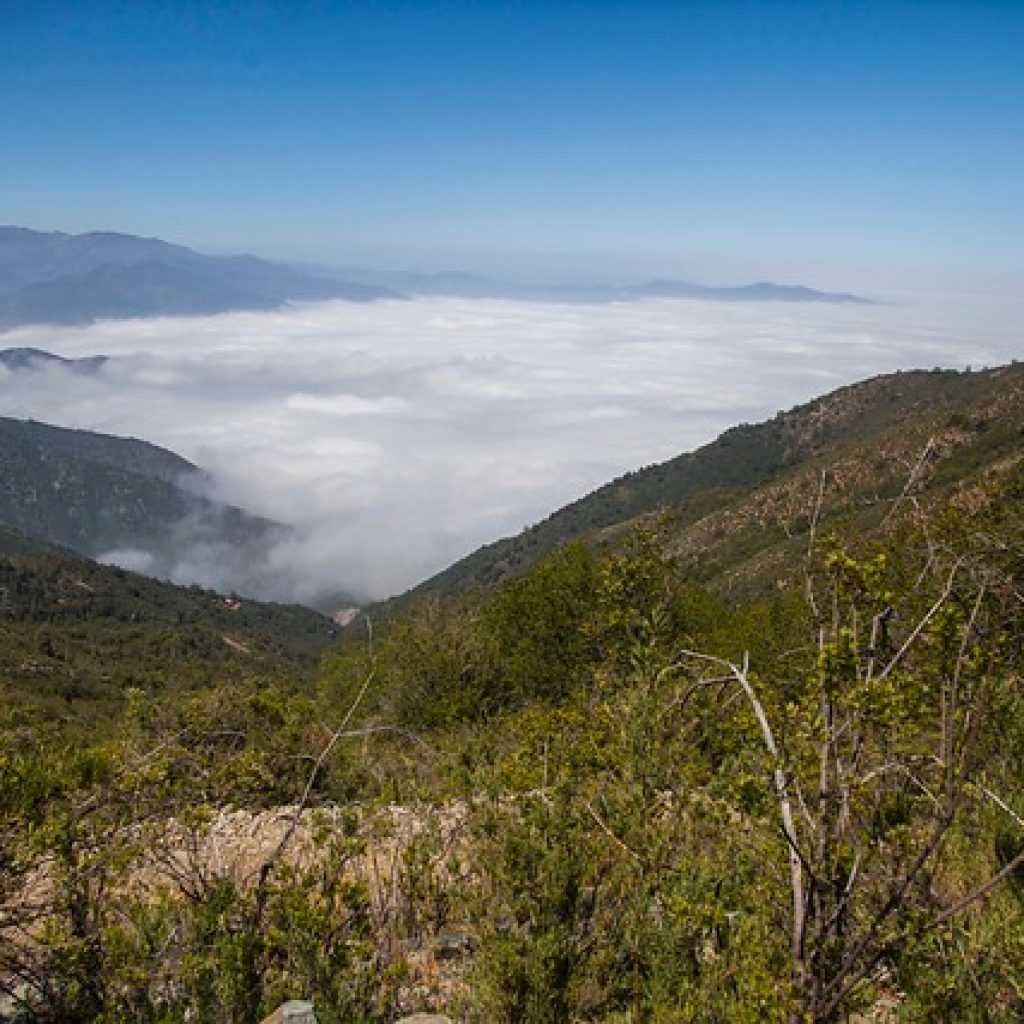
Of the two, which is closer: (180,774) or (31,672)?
(180,774)

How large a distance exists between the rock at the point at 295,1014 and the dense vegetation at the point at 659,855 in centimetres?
8

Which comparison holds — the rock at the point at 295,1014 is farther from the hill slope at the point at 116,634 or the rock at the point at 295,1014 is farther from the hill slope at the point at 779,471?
the hill slope at the point at 116,634

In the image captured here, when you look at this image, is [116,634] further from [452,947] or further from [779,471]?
[452,947]

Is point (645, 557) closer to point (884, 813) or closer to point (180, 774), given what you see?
point (884, 813)

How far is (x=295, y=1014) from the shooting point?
15.2 ft

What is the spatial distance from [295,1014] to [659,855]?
95.4 inches

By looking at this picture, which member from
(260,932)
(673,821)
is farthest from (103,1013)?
(673,821)

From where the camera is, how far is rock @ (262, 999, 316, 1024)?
15.1 ft

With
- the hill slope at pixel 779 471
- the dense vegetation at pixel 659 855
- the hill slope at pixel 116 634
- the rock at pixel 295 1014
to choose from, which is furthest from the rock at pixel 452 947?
the hill slope at pixel 116 634

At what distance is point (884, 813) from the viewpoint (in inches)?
198

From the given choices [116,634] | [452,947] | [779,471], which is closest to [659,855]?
[452,947]

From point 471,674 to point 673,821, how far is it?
18.6 metres

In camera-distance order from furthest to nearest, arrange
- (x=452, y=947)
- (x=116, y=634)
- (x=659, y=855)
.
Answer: (x=116, y=634)
(x=452, y=947)
(x=659, y=855)

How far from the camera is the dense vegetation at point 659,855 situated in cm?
386
